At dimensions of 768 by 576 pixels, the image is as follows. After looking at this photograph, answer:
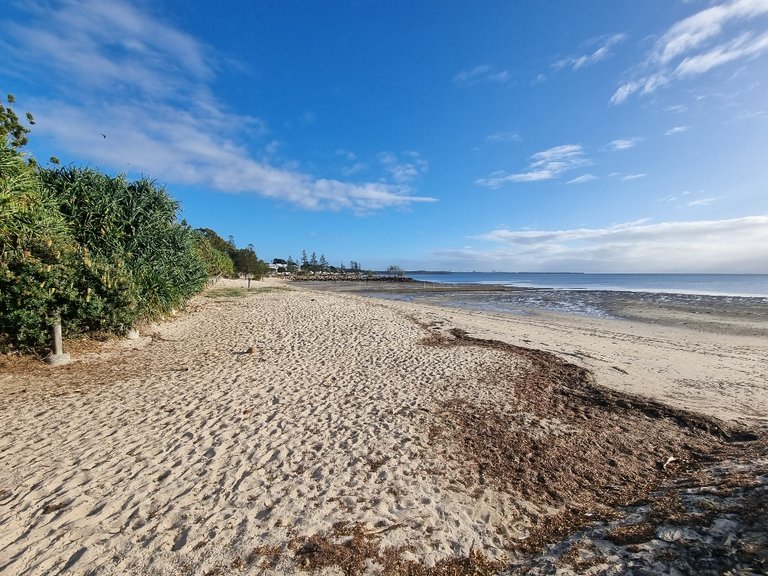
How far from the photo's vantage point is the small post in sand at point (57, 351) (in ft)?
27.1

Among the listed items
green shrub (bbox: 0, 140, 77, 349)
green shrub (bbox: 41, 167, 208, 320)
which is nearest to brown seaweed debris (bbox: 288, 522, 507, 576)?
green shrub (bbox: 0, 140, 77, 349)

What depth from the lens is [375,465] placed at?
16.0ft

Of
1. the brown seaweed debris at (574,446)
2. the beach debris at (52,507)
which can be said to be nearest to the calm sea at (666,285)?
the brown seaweed debris at (574,446)

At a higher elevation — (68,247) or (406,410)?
(68,247)

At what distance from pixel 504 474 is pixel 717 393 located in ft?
21.8

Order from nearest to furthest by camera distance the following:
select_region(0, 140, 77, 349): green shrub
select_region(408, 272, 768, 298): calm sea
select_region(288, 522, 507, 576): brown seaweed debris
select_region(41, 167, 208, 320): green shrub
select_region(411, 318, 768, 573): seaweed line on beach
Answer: select_region(288, 522, 507, 576): brown seaweed debris
select_region(411, 318, 768, 573): seaweed line on beach
select_region(0, 140, 77, 349): green shrub
select_region(41, 167, 208, 320): green shrub
select_region(408, 272, 768, 298): calm sea

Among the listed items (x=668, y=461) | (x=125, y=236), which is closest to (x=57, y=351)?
(x=125, y=236)

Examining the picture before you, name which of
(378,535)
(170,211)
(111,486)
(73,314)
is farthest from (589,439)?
(170,211)

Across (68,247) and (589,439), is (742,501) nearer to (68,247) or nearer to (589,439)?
(589,439)

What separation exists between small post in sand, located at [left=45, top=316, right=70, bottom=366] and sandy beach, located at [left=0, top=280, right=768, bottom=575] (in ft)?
1.21

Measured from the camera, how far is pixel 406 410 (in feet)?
21.9

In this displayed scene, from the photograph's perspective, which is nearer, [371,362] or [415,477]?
[415,477]

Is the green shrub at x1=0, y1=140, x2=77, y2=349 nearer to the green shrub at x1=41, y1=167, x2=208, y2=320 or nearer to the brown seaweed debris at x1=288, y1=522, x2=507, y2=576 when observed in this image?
the green shrub at x1=41, y1=167, x2=208, y2=320

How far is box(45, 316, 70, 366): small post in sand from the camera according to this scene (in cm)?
826
